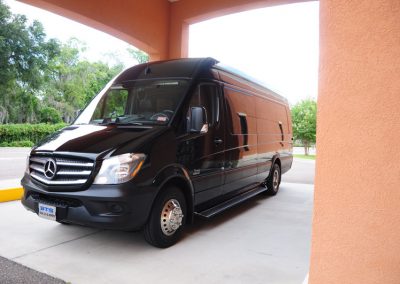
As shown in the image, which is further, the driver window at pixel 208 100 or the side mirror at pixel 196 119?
the driver window at pixel 208 100

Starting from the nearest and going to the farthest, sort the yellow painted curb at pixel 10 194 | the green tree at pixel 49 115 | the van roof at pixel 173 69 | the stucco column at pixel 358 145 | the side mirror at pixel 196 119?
the stucco column at pixel 358 145
the side mirror at pixel 196 119
the van roof at pixel 173 69
the yellow painted curb at pixel 10 194
the green tree at pixel 49 115

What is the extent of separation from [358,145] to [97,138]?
109 inches

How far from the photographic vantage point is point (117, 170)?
3.38 metres

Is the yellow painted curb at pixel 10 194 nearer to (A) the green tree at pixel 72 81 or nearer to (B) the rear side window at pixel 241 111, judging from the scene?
(B) the rear side window at pixel 241 111

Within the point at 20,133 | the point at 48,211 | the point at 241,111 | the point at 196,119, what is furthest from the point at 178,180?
the point at 20,133

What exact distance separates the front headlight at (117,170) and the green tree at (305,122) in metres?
29.4

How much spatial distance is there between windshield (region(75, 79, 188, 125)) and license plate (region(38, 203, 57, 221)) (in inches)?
49.8

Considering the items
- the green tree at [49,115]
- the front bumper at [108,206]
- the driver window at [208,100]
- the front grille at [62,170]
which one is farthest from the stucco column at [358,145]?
the green tree at [49,115]

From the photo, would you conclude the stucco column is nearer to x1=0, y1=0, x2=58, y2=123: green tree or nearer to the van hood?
the van hood

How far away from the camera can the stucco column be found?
68.1 inches

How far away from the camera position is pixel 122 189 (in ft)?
10.9

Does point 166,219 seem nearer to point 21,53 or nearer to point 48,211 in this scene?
point 48,211

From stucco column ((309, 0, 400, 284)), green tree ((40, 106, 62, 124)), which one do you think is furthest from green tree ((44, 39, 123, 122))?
stucco column ((309, 0, 400, 284))

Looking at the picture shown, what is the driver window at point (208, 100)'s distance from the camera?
4.41 m
